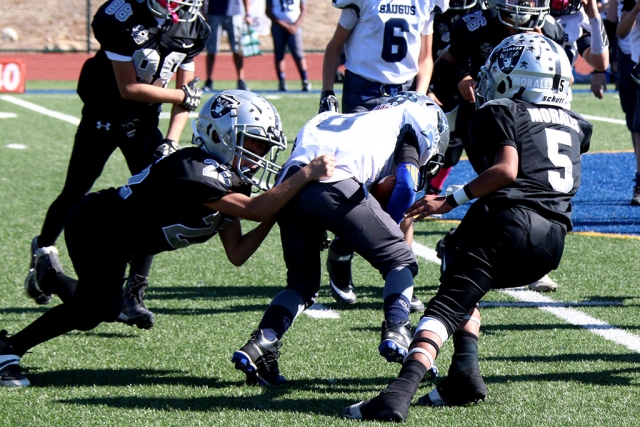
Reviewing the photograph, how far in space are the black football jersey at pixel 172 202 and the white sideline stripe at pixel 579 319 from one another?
6.37 feet

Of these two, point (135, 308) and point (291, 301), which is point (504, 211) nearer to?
point (291, 301)

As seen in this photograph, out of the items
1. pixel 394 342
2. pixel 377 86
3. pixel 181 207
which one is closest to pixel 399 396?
pixel 394 342

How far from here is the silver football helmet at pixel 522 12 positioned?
5.45 meters

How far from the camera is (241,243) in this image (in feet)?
13.8

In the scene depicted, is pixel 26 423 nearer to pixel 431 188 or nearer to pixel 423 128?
pixel 423 128

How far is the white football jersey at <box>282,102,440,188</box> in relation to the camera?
4023 mm

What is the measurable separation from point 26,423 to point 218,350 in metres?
1.16

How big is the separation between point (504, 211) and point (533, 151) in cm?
26

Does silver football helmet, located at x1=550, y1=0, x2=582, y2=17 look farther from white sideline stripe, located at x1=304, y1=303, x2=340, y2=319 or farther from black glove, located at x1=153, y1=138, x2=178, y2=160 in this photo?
black glove, located at x1=153, y1=138, x2=178, y2=160

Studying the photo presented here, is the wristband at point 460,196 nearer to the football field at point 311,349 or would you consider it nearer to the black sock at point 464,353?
the black sock at point 464,353

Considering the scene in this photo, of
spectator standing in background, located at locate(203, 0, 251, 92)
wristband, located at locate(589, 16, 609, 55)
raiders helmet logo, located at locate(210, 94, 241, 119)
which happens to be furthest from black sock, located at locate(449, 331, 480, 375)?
spectator standing in background, located at locate(203, 0, 251, 92)

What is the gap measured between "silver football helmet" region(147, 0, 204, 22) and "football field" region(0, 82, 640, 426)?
5.16 feet

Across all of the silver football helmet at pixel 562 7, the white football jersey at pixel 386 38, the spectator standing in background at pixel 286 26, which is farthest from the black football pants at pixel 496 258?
the spectator standing in background at pixel 286 26

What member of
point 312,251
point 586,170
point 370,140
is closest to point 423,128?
point 370,140
